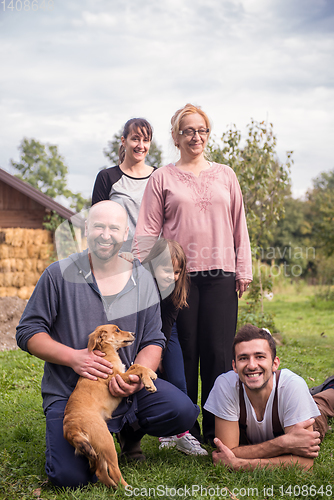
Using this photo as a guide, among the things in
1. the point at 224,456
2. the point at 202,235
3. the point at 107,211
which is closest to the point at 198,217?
the point at 202,235

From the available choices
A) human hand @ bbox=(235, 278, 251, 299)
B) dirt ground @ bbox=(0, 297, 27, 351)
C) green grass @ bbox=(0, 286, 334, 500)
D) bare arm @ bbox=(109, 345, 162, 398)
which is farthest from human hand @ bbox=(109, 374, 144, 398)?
A: dirt ground @ bbox=(0, 297, 27, 351)

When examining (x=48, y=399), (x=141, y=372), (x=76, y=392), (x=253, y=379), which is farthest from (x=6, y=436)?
(x=253, y=379)

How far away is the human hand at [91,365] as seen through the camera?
2770mm

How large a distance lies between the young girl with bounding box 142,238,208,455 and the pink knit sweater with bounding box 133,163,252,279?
0.10 m

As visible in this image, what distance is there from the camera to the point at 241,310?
32.3ft

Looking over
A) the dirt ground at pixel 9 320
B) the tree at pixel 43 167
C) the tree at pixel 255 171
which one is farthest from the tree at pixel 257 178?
the tree at pixel 43 167

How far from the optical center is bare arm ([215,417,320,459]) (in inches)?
116

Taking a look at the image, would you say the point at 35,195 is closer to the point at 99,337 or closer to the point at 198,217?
the point at 198,217

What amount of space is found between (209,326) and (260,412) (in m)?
0.72

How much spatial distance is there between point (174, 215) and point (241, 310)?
22.1ft

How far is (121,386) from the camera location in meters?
2.77

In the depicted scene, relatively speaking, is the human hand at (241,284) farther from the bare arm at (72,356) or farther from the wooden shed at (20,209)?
the wooden shed at (20,209)

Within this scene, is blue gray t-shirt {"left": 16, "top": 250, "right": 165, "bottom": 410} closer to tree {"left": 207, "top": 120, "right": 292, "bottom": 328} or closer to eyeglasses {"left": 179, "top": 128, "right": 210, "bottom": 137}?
eyeglasses {"left": 179, "top": 128, "right": 210, "bottom": 137}

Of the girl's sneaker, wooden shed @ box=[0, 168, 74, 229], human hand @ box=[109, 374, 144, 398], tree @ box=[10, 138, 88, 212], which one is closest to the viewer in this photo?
human hand @ box=[109, 374, 144, 398]
